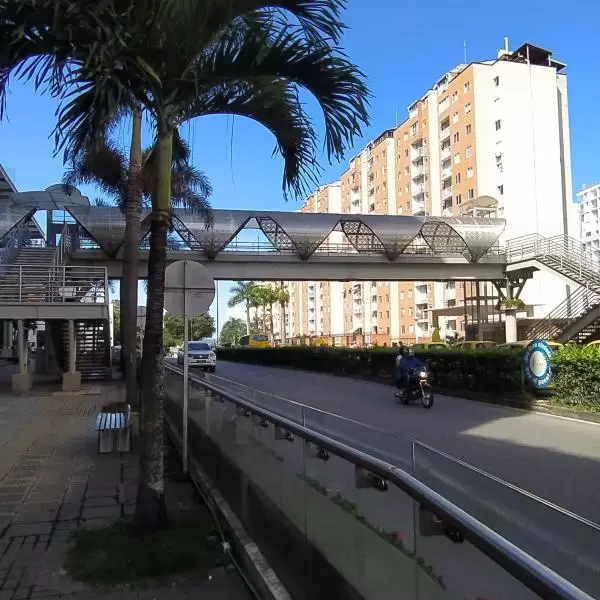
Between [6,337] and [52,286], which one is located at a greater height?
[52,286]

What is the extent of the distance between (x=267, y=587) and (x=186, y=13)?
3.90 metres

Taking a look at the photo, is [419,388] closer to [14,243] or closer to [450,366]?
[450,366]

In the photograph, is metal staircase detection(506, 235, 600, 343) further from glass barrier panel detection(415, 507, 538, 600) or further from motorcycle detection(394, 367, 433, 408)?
glass barrier panel detection(415, 507, 538, 600)

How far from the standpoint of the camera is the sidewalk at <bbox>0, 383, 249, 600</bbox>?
4.66 meters

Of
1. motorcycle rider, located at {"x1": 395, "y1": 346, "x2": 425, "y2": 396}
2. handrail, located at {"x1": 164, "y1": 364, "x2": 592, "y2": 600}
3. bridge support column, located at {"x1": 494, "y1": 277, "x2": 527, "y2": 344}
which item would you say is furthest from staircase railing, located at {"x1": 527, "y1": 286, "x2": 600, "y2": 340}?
handrail, located at {"x1": 164, "y1": 364, "x2": 592, "y2": 600}

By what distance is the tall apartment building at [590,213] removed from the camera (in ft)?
508

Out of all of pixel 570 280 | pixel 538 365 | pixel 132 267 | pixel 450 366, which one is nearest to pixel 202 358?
pixel 132 267

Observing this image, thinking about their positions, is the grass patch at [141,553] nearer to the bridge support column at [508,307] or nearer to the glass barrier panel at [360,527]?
the glass barrier panel at [360,527]

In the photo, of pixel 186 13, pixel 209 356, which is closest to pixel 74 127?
pixel 186 13

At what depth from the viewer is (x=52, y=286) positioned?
23812mm

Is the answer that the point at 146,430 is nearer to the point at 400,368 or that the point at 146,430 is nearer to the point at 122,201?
the point at 400,368

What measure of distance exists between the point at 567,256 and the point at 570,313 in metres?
6.65

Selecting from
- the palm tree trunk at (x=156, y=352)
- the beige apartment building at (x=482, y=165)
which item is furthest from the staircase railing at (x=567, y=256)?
the palm tree trunk at (x=156, y=352)

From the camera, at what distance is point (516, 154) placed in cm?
6794
